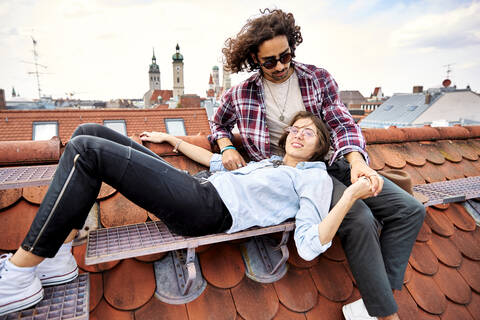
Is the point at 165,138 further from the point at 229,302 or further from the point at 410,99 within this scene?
the point at 410,99

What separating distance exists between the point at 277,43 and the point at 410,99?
26.6 m

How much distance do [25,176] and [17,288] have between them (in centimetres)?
57

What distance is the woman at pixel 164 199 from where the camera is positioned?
42.2 inches

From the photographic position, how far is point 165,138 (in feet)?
6.49

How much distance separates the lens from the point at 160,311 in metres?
1.25

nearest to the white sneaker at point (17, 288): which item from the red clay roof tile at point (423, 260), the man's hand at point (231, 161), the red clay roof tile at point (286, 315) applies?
the red clay roof tile at point (286, 315)

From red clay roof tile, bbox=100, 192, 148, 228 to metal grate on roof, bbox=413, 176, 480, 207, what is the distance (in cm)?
185

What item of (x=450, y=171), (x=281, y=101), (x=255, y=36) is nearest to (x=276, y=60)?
(x=255, y=36)

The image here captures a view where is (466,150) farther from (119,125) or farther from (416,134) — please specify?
(119,125)

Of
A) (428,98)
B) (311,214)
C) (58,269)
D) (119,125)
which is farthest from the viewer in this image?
(428,98)

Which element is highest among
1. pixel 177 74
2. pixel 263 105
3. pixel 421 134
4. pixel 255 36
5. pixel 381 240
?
pixel 177 74

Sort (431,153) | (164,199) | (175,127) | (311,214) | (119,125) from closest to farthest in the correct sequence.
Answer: (164,199) < (311,214) < (431,153) < (119,125) < (175,127)

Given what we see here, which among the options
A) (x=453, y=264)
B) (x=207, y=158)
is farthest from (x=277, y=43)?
(x=453, y=264)

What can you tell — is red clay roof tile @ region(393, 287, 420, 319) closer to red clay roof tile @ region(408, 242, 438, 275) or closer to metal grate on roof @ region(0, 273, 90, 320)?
red clay roof tile @ region(408, 242, 438, 275)
